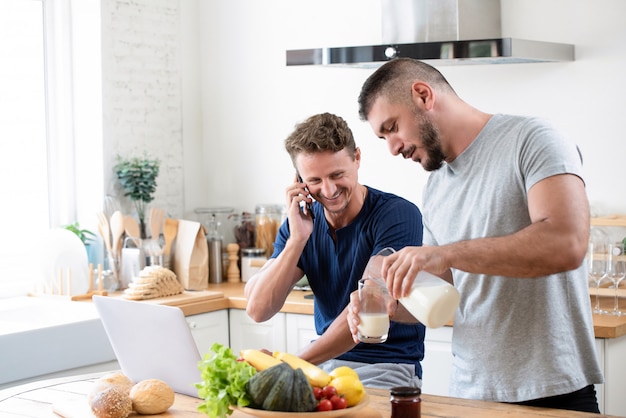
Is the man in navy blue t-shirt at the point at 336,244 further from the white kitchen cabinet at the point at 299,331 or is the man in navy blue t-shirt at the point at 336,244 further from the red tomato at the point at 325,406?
the white kitchen cabinet at the point at 299,331

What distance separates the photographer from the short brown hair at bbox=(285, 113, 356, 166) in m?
2.54

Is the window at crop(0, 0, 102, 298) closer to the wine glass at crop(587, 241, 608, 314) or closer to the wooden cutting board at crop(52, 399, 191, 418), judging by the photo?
the wooden cutting board at crop(52, 399, 191, 418)

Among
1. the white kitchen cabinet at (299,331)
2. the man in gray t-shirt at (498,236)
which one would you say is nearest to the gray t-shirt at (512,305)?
the man in gray t-shirt at (498,236)

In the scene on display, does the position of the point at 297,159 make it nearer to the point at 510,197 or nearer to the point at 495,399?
the point at 510,197

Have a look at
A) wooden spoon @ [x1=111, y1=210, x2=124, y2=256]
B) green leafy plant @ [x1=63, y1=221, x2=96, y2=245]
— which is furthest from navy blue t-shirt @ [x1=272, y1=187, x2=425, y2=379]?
green leafy plant @ [x1=63, y1=221, x2=96, y2=245]

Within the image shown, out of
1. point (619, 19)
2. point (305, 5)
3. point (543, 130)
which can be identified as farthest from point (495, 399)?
point (305, 5)

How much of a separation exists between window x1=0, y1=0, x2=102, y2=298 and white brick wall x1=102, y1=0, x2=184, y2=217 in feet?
0.21

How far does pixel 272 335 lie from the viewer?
152 inches

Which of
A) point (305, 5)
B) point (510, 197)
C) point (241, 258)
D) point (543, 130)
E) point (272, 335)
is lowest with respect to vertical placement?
point (272, 335)

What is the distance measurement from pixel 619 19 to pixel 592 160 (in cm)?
55

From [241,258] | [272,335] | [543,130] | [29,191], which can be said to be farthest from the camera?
[241,258]

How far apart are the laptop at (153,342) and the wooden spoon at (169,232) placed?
1909 millimetres

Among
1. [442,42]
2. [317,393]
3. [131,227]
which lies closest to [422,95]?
[317,393]

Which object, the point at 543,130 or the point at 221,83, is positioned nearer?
the point at 543,130
